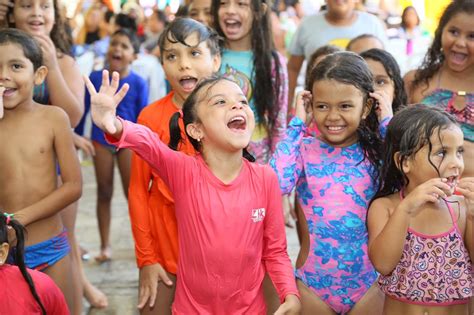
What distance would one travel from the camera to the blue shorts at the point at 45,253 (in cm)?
346

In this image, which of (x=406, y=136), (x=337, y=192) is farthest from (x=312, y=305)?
(x=406, y=136)

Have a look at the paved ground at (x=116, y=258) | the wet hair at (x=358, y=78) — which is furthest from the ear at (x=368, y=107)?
the paved ground at (x=116, y=258)

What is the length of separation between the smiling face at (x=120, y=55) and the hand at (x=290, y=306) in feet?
12.2

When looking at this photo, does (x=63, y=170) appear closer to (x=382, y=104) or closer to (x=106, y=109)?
(x=106, y=109)

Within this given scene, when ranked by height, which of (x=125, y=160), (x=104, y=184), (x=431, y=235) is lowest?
(x=104, y=184)

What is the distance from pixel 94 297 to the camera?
491cm

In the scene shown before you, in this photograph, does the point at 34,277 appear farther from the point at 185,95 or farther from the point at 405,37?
the point at 405,37

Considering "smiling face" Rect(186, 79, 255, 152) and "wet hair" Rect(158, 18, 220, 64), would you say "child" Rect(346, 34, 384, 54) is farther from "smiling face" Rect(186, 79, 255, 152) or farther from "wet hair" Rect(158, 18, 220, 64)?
Answer: "smiling face" Rect(186, 79, 255, 152)

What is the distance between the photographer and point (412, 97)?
400 cm

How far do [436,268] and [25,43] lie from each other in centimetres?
205

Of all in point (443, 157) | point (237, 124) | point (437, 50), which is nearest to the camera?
point (443, 157)

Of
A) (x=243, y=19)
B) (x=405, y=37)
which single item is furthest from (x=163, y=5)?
(x=243, y=19)

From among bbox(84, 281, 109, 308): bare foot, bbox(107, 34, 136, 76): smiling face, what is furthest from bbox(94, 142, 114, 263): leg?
bbox(84, 281, 109, 308): bare foot

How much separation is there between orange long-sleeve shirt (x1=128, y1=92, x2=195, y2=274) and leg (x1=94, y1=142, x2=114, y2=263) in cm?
240
